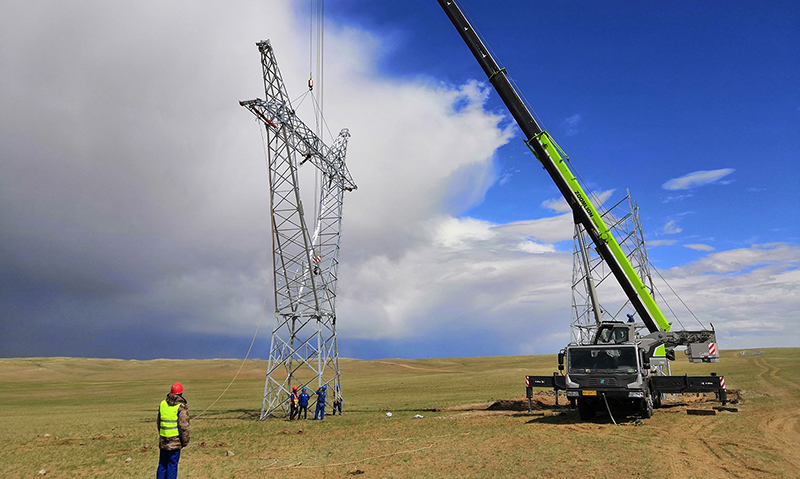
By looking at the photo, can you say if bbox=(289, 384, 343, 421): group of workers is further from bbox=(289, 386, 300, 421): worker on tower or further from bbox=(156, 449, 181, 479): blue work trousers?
bbox=(156, 449, 181, 479): blue work trousers

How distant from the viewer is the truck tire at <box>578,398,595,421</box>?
18.0 m

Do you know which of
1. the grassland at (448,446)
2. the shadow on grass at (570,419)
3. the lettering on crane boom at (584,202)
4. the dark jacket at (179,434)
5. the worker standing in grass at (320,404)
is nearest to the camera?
the dark jacket at (179,434)

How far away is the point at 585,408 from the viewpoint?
59.2 feet

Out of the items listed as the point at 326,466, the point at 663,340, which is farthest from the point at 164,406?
the point at 663,340

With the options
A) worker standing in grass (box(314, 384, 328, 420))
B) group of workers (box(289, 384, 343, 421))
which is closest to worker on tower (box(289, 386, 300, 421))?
group of workers (box(289, 384, 343, 421))

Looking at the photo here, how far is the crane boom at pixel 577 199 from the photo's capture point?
24344mm

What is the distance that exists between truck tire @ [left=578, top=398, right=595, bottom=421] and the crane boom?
875 cm

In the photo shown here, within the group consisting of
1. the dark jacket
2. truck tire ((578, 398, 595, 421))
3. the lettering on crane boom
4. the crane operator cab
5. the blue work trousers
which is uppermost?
the lettering on crane boom

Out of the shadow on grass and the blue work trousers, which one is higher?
the blue work trousers

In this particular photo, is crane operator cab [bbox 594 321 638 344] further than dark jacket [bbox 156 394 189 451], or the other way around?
crane operator cab [bbox 594 321 638 344]

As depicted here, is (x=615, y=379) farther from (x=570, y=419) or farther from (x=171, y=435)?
(x=171, y=435)

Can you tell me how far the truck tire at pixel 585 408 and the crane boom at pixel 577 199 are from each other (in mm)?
8751

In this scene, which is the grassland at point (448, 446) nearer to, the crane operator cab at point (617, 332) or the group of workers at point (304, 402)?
the group of workers at point (304, 402)

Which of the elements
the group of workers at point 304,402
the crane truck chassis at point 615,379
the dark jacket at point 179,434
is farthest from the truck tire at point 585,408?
the dark jacket at point 179,434
